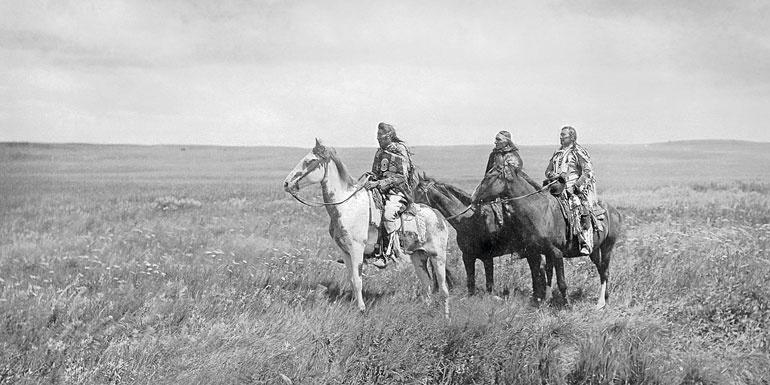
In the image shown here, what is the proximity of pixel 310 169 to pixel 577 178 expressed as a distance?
409cm

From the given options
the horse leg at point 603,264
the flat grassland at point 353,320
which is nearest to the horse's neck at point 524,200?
the flat grassland at point 353,320

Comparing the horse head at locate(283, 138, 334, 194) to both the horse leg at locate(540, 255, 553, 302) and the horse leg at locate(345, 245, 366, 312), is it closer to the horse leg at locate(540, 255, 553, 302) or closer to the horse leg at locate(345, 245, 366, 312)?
the horse leg at locate(345, 245, 366, 312)

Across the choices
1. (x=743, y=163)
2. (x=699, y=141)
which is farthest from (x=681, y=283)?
(x=699, y=141)

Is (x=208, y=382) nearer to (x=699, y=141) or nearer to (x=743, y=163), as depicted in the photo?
(x=743, y=163)

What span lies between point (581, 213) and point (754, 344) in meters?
2.65

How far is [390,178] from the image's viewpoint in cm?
750

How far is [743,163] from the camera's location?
4519cm

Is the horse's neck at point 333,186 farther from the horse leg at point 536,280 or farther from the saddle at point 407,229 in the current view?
the horse leg at point 536,280

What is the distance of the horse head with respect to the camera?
6.68 meters

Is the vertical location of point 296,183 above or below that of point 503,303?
above

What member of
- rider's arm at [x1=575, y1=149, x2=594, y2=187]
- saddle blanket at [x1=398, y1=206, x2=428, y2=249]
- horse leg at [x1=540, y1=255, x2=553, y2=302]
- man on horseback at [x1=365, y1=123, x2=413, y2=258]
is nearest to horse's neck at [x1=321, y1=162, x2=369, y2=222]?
man on horseback at [x1=365, y1=123, x2=413, y2=258]

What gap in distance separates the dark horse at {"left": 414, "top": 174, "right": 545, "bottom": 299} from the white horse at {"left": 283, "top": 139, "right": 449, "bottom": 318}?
0.48 metres

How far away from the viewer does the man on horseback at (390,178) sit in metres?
7.45

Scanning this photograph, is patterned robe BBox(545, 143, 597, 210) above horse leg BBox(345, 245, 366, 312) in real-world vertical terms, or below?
above
